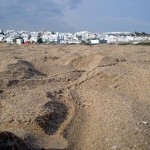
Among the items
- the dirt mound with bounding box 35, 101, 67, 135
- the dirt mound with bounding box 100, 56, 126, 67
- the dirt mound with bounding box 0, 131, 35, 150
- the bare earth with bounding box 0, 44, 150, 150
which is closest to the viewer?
the dirt mound with bounding box 0, 131, 35, 150

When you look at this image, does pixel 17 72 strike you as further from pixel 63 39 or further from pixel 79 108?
pixel 63 39

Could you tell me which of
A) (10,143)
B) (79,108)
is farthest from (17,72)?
(10,143)

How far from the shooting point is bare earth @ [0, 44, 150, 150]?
7.12m

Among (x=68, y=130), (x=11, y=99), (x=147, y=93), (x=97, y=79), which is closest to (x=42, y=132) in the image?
(x=68, y=130)

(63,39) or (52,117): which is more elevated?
(52,117)

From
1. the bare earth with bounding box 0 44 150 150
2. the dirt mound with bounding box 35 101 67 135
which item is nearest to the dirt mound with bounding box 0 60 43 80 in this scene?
the bare earth with bounding box 0 44 150 150

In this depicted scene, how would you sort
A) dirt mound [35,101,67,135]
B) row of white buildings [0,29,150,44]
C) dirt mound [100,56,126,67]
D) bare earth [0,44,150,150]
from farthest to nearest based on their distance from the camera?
row of white buildings [0,29,150,44] < dirt mound [100,56,126,67] < dirt mound [35,101,67,135] < bare earth [0,44,150,150]

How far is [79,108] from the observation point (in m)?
9.59

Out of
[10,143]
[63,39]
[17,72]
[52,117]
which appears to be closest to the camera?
[10,143]

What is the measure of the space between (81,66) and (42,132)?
31.0 ft

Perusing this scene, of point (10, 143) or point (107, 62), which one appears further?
point (107, 62)

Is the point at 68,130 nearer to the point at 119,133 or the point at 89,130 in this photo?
the point at 89,130

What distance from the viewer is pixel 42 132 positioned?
759 cm

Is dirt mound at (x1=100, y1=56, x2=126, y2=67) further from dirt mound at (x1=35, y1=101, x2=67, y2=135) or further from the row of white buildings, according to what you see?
the row of white buildings
